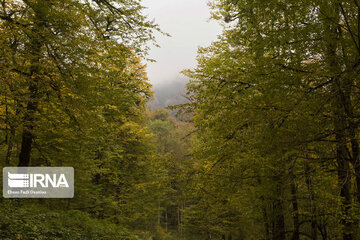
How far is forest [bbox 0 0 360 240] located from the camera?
4234 mm

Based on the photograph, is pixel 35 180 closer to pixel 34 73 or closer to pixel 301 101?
pixel 34 73

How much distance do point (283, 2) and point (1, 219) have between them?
8.40m

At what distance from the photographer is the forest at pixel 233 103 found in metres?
4.23

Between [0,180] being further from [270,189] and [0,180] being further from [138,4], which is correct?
[270,189]

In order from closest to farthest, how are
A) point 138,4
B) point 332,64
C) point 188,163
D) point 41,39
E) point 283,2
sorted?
point 332,64 < point 283,2 < point 41,39 < point 188,163 < point 138,4

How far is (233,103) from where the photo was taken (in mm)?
6727

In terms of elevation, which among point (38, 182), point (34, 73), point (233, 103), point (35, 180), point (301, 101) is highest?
point (34, 73)

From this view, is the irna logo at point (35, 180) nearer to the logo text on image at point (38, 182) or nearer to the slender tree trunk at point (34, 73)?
the logo text on image at point (38, 182)

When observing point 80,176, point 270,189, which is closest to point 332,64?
point 270,189

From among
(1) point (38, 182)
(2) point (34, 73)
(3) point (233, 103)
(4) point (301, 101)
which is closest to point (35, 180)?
(1) point (38, 182)

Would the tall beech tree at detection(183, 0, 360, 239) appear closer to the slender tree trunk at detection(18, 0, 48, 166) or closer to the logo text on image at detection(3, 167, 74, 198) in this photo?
the slender tree trunk at detection(18, 0, 48, 166)

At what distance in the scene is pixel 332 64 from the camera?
13.6 feet

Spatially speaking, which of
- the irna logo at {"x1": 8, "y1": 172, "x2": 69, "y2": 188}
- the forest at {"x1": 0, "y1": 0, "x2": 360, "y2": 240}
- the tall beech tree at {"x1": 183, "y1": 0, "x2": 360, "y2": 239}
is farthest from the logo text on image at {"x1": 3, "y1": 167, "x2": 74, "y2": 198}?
the tall beech tree at {"x1": 183, "y1": 0, "x2": 360, "y2": 239}

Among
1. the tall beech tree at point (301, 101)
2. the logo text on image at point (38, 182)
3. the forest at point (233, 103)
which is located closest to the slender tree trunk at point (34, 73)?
the forest at point (233, 103)
